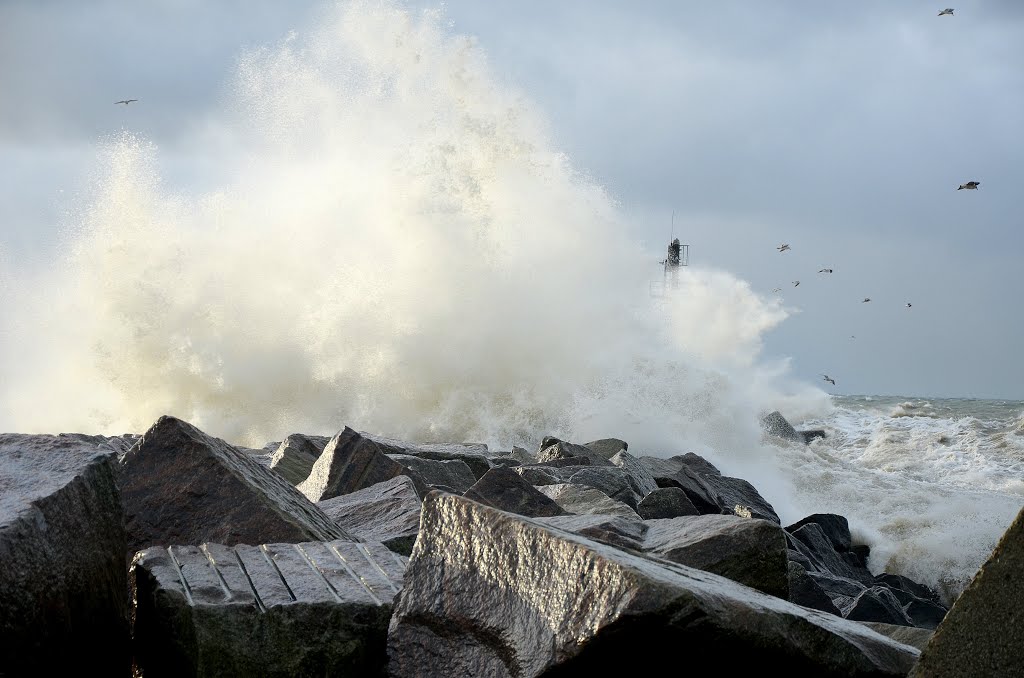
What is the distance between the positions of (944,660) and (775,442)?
1358 centimetres

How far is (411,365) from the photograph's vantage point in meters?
15.0

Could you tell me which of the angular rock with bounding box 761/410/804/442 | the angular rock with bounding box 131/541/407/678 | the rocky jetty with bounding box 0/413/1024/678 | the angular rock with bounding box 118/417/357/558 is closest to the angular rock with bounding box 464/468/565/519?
the rocky jetty with bounding box 0/413/1024/678

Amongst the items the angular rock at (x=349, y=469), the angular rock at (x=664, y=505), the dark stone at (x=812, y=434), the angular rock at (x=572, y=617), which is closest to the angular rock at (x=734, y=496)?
the angular rock at (x=664, y=505)

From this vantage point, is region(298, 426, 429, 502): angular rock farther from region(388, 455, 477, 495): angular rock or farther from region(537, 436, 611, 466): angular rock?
region(537, 436, 611, 466): angular rock

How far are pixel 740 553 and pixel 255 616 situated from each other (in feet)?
4.98

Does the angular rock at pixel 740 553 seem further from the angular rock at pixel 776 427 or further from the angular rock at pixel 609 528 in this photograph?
the angular rock at pixel 776 427

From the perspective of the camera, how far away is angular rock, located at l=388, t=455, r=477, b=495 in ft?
17.6

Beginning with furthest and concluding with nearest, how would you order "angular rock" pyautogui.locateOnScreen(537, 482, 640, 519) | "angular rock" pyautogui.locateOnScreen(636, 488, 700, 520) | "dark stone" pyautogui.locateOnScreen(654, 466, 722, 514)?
"dark stone" pyautogui.locateOnScreen(654, 466, 722, 514) → "angular rock" pyautogui.locateOnScreen(636, 488, 700, 520) → "angular rock" pyautogui.locateOnScreen(537, 482, 640, 519)

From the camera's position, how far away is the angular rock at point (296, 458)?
5570 mm

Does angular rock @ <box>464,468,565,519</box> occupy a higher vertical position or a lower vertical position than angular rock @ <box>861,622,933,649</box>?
higher

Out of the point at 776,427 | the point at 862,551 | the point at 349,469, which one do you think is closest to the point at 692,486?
the point at 862,551

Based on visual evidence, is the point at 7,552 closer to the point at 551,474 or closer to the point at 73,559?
the point at 73,559

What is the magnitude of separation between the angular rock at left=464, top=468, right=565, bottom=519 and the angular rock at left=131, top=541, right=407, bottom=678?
169 centimetres

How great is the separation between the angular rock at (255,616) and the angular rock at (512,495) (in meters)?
1.69
